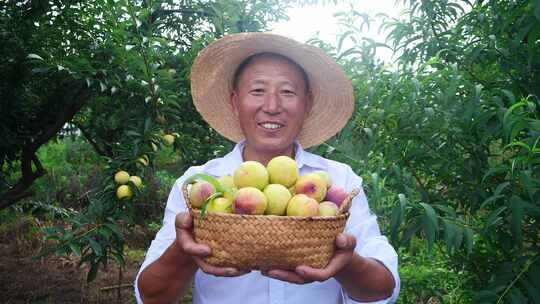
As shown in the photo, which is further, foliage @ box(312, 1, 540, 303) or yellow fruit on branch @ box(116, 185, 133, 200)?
yellow fruit on branch @ box(116, 185, 133, 200)

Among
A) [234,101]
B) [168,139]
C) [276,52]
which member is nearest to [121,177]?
[168,139]

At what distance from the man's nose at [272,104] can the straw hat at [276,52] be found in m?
0.18

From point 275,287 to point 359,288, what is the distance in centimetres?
28

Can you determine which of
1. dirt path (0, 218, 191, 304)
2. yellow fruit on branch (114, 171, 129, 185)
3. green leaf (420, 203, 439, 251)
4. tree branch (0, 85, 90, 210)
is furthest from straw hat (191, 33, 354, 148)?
dirt path (0, 218, 191, 304)

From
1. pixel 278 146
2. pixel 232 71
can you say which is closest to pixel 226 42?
pixel 232 71

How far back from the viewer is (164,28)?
382 cm

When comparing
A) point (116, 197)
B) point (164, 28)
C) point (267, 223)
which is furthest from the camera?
point (164, 28)

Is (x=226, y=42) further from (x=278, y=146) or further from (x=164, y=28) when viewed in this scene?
(x=164, y=28)

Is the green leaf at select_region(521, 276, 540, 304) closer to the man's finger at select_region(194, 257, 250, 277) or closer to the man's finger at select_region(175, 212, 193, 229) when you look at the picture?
the man's finger at select_region(194, 257, 250, 277)

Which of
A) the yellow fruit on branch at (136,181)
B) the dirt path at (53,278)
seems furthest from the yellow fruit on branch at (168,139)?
the dirt path at (53,278)

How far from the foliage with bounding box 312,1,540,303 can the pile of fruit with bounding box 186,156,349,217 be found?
14.0 inches

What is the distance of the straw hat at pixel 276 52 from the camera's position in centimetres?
178

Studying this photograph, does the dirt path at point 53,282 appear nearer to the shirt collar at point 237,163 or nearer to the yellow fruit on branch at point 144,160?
the yellow fruit on branch at point 144,160

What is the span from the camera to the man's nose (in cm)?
167
